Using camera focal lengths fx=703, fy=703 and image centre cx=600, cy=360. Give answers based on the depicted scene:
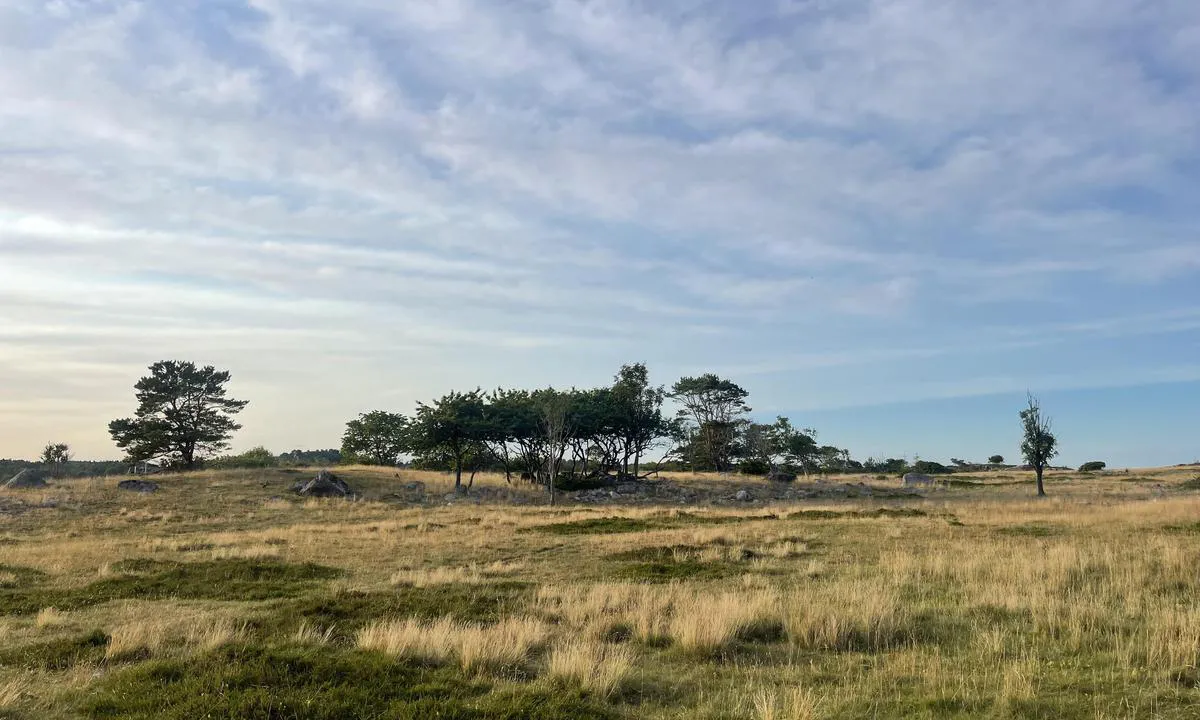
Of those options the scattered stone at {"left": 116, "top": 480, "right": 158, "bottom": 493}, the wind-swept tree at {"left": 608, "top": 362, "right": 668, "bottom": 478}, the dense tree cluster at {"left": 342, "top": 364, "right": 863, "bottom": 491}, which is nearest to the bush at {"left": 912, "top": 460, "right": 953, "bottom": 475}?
the dense tree cluster at {"left": 342, "top": 364, "right": 863, "bottom": 491}

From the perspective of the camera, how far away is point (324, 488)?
4825 cm

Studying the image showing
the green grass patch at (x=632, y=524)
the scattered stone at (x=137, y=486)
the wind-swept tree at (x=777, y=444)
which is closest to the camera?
the green grass patch at (x=632, y=524)

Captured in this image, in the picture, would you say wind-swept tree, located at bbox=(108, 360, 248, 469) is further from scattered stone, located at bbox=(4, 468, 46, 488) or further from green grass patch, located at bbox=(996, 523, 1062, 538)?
green grass patch, located at bbox=(996, 523, 1062, 538)

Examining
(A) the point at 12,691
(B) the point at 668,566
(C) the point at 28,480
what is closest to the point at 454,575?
(B) the point at 668,566

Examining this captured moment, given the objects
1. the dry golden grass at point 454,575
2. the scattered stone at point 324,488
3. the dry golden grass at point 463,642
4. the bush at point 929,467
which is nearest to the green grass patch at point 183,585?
the dry golden grass at point 454,575

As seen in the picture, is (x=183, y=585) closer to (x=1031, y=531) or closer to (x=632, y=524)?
(x=632, y=524)

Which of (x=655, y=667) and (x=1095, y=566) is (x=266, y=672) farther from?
(x=1095, y=566)

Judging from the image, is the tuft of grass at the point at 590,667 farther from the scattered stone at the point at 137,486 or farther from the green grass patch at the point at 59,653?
the scattered stone at the point at 137,486

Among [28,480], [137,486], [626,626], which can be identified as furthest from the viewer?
[28,480]

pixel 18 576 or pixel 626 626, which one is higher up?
pixel 626 626

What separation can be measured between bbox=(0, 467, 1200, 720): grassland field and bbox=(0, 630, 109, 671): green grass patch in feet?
0.16

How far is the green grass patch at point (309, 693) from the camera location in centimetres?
661

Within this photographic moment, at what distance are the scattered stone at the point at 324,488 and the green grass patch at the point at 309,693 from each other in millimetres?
41625

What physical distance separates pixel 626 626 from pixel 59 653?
7747 millimetres
